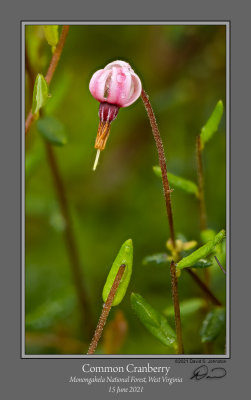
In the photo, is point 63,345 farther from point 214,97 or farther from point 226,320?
point 214,97

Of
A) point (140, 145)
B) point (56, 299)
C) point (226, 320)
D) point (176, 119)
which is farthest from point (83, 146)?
point (226, 320)

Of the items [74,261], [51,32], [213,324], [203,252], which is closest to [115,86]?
[51,32]

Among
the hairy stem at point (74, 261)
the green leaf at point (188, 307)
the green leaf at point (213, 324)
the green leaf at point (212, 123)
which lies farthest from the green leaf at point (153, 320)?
the hairy stem at point (74, 261)

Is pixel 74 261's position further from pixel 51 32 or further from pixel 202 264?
pixel 51 32

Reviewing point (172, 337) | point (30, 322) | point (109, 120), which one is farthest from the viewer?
point (30, 322)

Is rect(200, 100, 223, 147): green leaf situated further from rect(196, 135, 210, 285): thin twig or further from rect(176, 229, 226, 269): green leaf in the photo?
rect(176, 229, 226, 269): green leaf
